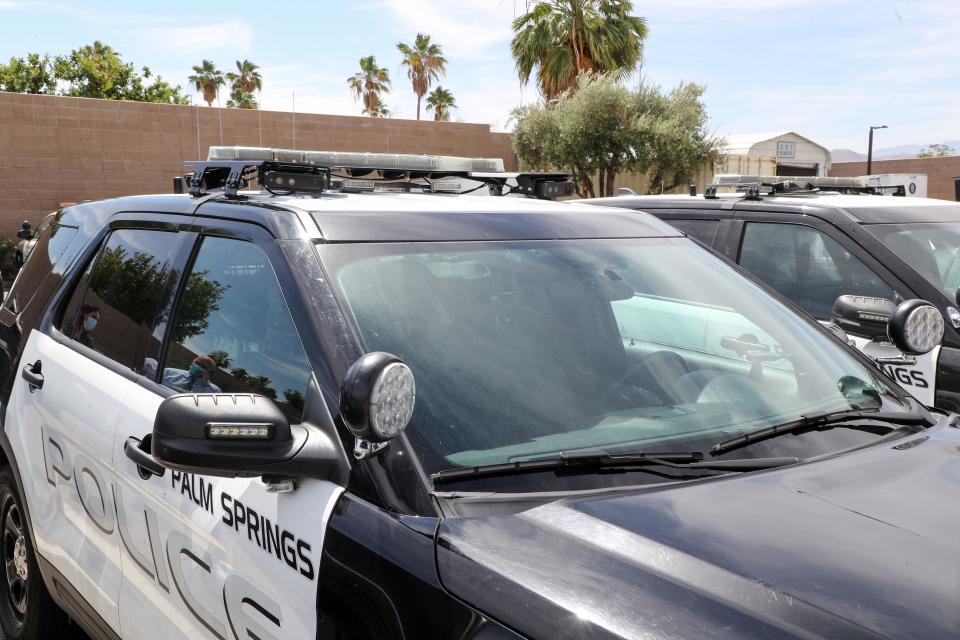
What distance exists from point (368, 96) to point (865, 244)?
48723 mm

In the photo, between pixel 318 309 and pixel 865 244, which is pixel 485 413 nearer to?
pixel 318 309

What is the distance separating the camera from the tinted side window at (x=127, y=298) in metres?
2.76

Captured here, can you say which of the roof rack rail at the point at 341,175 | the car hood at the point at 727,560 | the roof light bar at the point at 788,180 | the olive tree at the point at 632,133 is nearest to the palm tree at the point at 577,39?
the olive tree at the point at 632,133

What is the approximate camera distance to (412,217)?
8.27ft

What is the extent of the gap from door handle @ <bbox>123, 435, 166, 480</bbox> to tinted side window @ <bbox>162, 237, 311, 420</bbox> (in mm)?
184

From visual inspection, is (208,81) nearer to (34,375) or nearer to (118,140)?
(118,140)

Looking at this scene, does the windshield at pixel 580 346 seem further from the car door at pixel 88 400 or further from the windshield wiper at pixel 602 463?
the car door at pixel 88 400

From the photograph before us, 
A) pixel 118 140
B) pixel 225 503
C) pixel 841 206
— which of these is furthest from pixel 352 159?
pixel 118 140

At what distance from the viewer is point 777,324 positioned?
8.95ft

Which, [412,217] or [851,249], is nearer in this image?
[412,217]

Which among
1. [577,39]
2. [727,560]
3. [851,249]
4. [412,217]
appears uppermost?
[577,39]

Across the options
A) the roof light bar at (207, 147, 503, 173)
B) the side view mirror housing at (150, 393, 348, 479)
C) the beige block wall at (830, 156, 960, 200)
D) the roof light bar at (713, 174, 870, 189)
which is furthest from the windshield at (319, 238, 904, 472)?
the beige block wall at (830, 156, 960, 200)

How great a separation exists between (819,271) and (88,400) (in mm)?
3604

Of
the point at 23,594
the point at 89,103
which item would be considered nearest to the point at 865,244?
the point at 23,594
